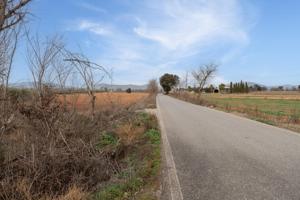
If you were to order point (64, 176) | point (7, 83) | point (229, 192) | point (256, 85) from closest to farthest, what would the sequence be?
point (229, 192) → point (7, 83) → point (64, 176) → point (256, 85)

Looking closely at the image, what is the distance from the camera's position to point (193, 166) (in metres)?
7.39

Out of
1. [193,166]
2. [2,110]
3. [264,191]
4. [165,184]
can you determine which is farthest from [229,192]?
[2,110]

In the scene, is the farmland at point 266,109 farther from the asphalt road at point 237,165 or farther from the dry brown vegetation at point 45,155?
the dry brown vegetation at point 45,155

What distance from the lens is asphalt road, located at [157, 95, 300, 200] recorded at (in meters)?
5.50

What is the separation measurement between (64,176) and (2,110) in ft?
5.83

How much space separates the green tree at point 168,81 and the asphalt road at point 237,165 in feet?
391

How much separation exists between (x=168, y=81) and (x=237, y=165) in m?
127

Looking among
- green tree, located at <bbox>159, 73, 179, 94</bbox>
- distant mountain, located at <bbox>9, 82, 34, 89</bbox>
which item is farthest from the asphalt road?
green tree, located at <bbox>159, 73, 179, 94</bbox>

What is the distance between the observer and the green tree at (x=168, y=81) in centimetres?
13214

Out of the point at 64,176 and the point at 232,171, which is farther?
the point at 232,171

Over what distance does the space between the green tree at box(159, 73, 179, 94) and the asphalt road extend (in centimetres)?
11930

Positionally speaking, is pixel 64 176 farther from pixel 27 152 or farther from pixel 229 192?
pixel 229 192

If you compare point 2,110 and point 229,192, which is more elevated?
point 2,110

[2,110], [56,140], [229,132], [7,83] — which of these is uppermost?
[7,83]
